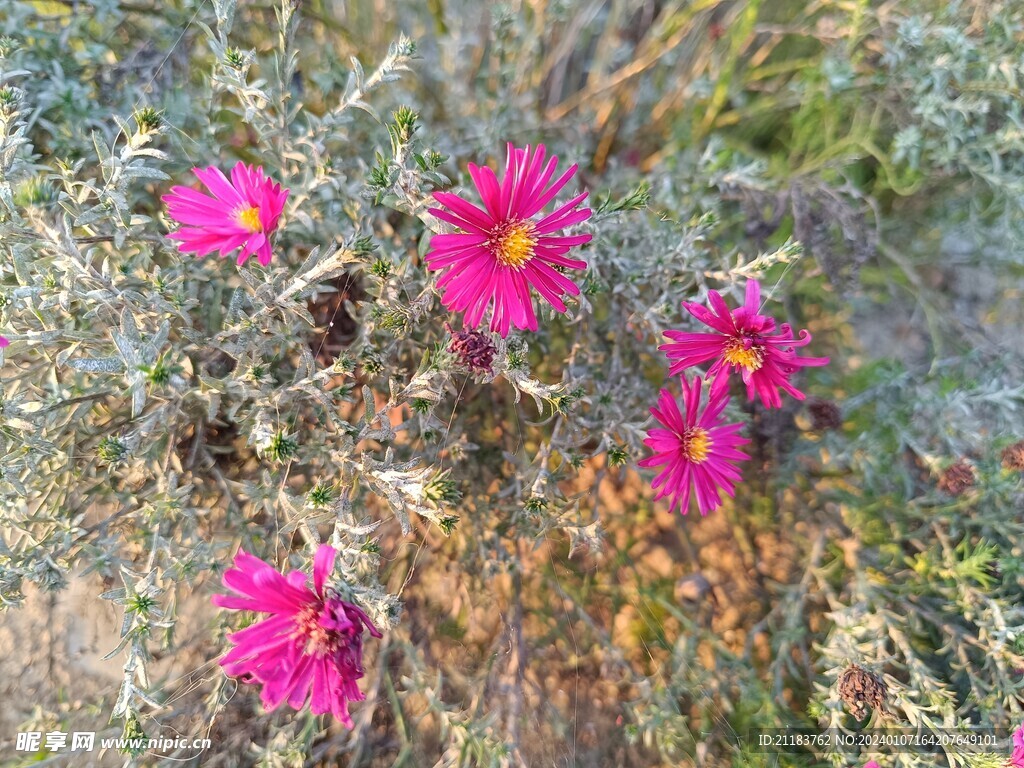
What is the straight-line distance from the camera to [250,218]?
4.24ft

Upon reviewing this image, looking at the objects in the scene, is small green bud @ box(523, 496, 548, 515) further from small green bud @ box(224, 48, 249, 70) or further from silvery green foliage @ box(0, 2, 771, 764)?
small green bud @ box(224, 48, 249, 70)

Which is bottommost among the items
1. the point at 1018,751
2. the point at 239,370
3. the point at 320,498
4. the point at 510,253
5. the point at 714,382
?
the point at 1018,751

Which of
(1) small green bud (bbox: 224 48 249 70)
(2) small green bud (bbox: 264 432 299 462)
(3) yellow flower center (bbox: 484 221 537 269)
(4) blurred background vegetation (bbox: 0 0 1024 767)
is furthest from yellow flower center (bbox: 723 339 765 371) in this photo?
(1) small green bud (bbox: 224 48 249 70)

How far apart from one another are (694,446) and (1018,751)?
37.4 inches

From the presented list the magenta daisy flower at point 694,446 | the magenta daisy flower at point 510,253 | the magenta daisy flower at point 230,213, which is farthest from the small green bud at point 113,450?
the magenta daisy flower at point 694,446

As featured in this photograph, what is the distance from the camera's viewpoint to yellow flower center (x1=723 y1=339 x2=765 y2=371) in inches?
54.3

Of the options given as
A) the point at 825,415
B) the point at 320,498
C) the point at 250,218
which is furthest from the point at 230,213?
the point at 825,415

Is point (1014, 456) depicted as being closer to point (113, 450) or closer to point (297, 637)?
point (297, 637)

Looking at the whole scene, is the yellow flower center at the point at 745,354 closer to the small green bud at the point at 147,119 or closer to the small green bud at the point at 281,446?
the small green bud at the point at 281,446

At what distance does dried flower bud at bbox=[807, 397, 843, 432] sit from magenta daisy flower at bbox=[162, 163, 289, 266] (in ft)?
5.48

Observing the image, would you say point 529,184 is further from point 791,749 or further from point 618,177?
point 791,749

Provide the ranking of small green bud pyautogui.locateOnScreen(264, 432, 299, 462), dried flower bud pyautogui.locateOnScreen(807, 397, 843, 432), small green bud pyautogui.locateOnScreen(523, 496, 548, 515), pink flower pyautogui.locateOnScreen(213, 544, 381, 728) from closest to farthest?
1. pink flower pyautogui.locateOnScreen(213, 544, 381, 728)
2. small green bud pyautogui.locateOnScreen(264, 432, 299, 462)
3. small green bud pyautogui.locateOnScreen(523, 496, 548, 515)
4. dried flower bud pyautogui.locateOnScreen(807, 397, 843, 432)

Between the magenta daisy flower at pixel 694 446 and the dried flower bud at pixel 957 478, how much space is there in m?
0.70

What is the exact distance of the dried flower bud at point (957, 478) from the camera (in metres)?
1.73
